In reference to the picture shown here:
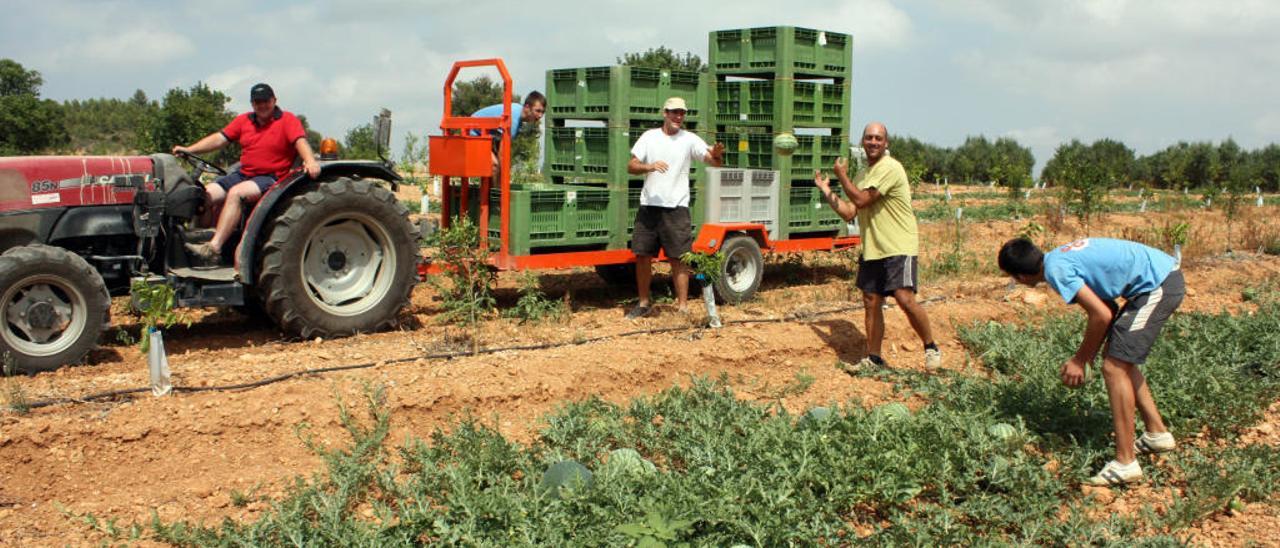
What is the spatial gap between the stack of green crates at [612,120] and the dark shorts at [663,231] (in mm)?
589

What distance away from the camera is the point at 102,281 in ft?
21.4

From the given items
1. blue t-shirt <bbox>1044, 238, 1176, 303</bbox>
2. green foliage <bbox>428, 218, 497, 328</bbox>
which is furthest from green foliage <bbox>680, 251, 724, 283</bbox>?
blue t-shirt <bbox>1044, 238, 1176, 303</bbox>

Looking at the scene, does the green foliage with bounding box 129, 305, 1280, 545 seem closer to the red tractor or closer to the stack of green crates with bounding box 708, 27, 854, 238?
the red tractor

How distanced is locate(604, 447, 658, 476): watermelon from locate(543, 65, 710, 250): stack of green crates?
4.31 metres

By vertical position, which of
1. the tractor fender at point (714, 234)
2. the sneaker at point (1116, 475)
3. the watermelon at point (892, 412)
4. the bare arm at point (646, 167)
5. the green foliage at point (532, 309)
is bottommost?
the sneaker at point (1116, 475)

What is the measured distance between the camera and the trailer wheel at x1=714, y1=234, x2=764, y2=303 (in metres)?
9.59

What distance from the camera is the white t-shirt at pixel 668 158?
27.5ft

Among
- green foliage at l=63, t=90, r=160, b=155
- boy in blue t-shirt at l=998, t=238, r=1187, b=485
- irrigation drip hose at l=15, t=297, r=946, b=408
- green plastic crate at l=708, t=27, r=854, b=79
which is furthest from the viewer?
green foliage at l=63, t=90, r=160, b=155

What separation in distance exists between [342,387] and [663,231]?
3255mm

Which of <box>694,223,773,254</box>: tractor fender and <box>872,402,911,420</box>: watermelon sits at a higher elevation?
<box>694,223,773,254</box>: tractor fender

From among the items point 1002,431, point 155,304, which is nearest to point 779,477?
point 1002,431

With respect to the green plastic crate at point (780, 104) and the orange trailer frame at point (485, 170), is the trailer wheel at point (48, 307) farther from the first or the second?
the green plastic crate at point (780, 104)

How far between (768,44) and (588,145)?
6.68 feet

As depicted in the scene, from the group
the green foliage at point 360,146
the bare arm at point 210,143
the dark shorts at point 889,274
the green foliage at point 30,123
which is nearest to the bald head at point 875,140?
the dark shorts at point 889,274
